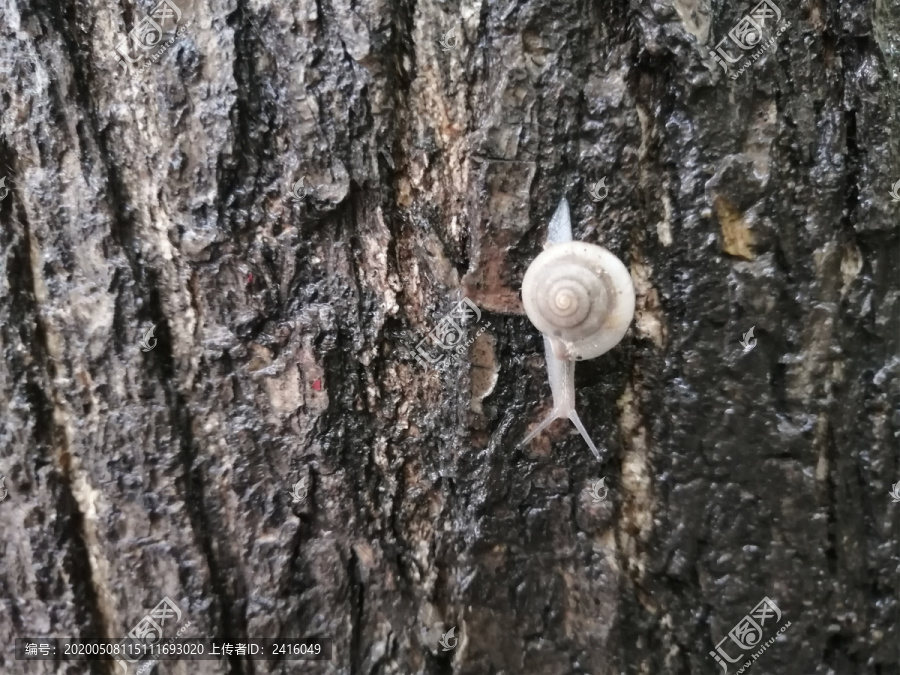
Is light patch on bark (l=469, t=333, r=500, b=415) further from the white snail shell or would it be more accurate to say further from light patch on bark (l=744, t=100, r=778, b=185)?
light patch on bark (l=744, t=100, r=778, b=185)

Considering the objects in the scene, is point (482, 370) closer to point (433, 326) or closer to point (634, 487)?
point (433, 326)

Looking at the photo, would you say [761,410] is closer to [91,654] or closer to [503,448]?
[503,448]

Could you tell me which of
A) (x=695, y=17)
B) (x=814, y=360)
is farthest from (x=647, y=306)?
(x=695, y=17)

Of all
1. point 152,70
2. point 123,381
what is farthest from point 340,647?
point 152,70

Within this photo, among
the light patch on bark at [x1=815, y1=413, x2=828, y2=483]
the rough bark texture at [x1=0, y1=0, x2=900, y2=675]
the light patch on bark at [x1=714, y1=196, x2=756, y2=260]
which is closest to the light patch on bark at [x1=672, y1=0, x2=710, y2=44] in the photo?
the rough bark texture at [x1=0, y1=0, x2=900, y2=675]

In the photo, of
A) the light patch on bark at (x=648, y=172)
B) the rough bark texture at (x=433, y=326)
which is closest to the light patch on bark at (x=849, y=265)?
the rough bark texture at (x=433, y=326)

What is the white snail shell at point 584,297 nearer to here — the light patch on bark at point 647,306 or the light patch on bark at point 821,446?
the light patch on bark at point 647,306

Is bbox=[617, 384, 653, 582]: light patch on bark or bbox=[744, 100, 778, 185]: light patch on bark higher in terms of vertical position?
bbox=[744, 100, 778, 185]: light patch on bark
